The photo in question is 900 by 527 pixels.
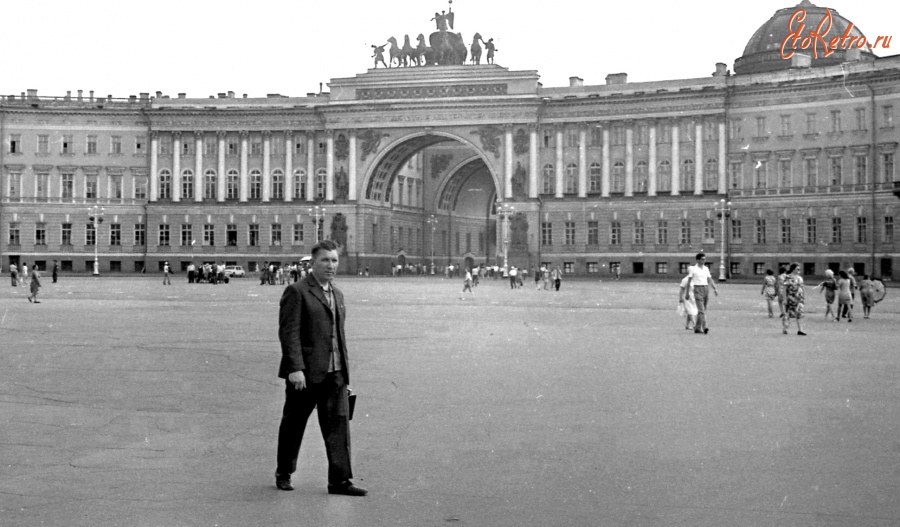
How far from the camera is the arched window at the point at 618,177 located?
286 feet

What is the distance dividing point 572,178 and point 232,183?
95.6ft

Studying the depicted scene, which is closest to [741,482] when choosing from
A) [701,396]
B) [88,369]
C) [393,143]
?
[701,396]

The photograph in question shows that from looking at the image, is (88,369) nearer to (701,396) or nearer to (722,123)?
(701,396)

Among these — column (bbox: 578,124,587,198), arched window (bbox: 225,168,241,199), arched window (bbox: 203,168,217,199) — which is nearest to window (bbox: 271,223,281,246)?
arched window (bbox: 225,168,241,199)

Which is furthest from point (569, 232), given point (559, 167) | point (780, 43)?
point (780, 43)

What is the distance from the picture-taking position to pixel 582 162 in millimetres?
88188

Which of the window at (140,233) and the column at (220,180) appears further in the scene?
the window at (140,233)

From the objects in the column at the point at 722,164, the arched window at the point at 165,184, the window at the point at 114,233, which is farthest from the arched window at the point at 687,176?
the window at the point at 114,233

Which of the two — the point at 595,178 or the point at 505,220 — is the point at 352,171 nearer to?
the point at 505,220

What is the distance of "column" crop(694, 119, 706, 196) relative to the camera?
83938mm

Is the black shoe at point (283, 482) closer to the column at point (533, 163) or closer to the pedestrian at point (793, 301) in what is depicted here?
the pedestrian at point (793, 301)

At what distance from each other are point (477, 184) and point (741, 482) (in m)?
102

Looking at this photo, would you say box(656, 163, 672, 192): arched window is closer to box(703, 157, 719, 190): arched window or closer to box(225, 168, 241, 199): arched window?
box(703, 157, 719, 190): arched window

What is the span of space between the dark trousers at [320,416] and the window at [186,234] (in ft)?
293
